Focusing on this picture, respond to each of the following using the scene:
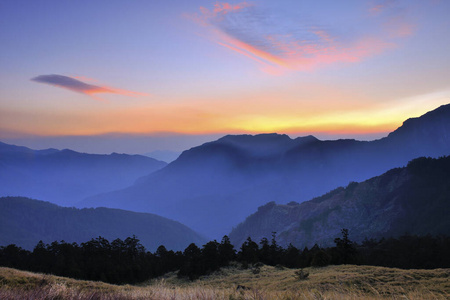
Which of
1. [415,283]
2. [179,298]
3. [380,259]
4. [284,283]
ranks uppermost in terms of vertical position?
[179,298]

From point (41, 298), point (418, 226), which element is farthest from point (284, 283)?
point (418, 226)

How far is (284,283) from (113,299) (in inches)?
989

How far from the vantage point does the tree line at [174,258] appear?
171 feet

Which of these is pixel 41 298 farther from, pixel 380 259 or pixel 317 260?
pixel 380 259

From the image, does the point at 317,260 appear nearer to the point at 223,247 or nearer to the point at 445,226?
the point at 223,247

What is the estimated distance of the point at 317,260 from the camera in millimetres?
41344

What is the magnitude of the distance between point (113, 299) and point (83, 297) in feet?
1.76

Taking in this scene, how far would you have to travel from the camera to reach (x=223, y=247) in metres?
56.5

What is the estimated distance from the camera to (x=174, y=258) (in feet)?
208

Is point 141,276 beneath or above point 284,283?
beneath

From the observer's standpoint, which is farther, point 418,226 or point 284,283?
point 418,226

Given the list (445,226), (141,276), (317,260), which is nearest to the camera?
(317,260)

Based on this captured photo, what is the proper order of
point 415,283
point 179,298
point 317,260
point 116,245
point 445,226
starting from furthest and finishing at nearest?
point 445,226 < point 116,245 < point 317,260 < point 415,283 < point 179,298

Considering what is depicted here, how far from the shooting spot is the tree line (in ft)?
171
